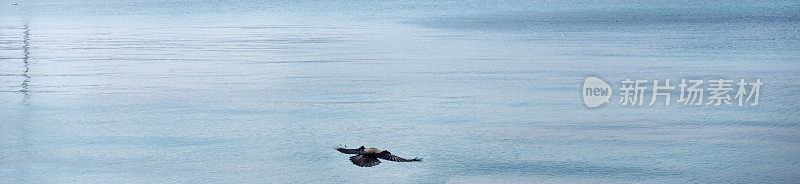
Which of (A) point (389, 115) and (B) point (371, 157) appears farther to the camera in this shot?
(A) point (389, 115)

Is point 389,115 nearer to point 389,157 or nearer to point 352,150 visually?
point 352,150

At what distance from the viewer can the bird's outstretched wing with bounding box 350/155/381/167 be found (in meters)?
7.70

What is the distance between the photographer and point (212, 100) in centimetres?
1155

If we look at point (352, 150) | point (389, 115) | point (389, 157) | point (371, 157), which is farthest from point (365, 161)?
point (389, 115)

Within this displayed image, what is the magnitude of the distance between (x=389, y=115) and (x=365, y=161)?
238 centimetres

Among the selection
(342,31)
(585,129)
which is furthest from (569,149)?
(342,31)

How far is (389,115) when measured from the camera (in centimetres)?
1011

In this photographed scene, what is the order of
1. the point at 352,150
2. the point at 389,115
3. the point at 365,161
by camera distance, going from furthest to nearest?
the point at 389,115 < the point at 352,150 < the point at 365,161

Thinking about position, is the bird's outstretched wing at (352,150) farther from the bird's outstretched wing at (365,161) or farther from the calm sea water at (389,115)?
the bird's outstretched wing at (365,161)

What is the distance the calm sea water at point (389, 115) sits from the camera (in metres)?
7.67

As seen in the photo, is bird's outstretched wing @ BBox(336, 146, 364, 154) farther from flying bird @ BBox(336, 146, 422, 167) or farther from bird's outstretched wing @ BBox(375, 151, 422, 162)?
bird's outstretched wing @ BBox(375, 151, 422, 162)

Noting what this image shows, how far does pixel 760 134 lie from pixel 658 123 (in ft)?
3.27

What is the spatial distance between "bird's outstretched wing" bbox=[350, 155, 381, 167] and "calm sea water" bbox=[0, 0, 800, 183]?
9cm

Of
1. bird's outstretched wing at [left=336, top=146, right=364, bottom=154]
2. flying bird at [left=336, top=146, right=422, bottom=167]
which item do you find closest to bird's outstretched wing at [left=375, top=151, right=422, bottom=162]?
flying bird at [left=336, top=146, right=422, bottom=167]
